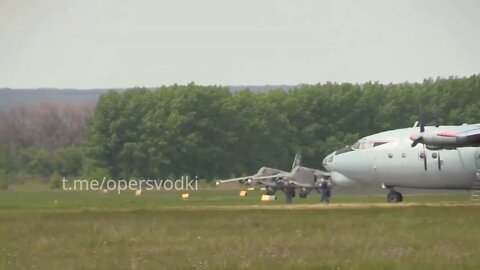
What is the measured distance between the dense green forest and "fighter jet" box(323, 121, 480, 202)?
68.4 metres

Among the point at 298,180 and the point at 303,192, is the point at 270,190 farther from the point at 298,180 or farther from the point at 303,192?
the point at 303,192

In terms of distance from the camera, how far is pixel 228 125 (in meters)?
160

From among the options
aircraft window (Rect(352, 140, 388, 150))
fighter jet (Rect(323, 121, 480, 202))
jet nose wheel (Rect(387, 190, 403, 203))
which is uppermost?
aircraft window (Rect(352, 140, 388, 150))

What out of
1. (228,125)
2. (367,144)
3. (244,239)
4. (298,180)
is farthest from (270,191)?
(244,239)

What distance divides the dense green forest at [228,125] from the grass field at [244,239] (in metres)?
91.1

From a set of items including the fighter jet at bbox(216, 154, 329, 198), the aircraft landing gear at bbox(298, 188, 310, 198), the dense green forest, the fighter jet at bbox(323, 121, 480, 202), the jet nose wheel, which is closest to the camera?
the fighter jet at bbox(323, 121, 480, 202)

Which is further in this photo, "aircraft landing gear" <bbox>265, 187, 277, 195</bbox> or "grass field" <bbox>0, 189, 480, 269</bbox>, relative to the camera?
"aircraft landing gear" <bbox>265, 187, 277, 195</bbox>

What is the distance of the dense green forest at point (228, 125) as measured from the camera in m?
153

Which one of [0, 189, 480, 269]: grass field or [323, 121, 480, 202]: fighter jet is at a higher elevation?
[323, 121, 480, 202]: fighter jet

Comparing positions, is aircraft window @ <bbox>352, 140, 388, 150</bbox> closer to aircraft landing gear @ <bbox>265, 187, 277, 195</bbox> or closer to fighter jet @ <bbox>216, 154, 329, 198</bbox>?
fighter jet @ <bbox>216, 154, 329, 198</bbox>

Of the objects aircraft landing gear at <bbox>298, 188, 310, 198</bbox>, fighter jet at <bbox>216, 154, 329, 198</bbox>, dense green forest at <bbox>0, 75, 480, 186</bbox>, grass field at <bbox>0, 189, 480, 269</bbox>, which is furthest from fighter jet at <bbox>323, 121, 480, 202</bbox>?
dense green forest at <bbox>0, 75, 480, 186</bbox>

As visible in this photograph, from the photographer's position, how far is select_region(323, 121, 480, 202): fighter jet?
78.4 meters

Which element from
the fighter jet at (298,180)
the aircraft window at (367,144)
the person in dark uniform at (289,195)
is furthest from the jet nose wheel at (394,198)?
the fighter jet at (298,180)

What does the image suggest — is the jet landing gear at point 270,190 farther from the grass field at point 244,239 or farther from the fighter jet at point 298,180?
the grass field at point 244,239
